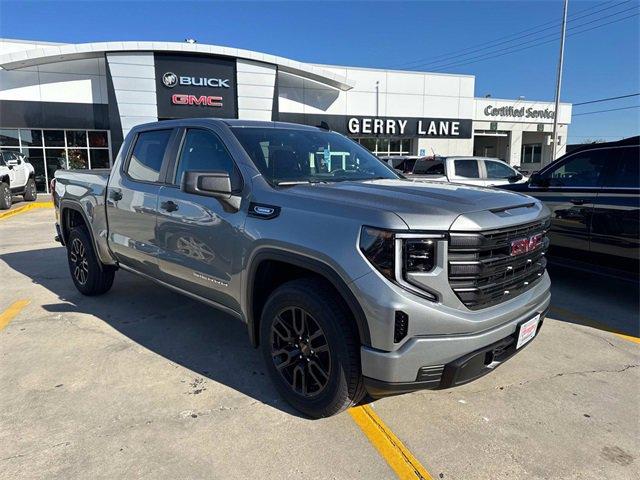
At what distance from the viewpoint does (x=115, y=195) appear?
460 centimetres

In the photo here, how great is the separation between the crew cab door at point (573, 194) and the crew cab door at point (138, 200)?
15.5 ft

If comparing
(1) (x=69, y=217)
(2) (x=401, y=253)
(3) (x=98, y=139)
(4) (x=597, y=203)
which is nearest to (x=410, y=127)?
(3) (x=98, y=139)

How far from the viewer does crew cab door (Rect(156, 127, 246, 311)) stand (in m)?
3.25

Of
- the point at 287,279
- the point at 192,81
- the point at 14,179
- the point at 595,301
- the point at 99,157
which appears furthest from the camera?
the point at 99,157

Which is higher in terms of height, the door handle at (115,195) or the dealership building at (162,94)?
the dealership building at (162,94)

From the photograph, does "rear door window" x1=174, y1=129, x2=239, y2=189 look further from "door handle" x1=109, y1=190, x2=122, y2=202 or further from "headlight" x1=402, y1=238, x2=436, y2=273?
"headlight" x1=402, y1=238, x2=436, y2=273

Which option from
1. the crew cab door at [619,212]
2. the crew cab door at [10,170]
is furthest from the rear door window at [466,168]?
the crew cab door at [10,170]

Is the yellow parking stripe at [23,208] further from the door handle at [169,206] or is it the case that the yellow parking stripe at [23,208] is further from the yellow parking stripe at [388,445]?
the yellow parking stripe at [388,445]

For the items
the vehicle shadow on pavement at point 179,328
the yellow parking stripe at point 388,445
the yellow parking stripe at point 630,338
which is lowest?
the yellow parking stripe at point 630,338

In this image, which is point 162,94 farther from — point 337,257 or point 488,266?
point 488,266

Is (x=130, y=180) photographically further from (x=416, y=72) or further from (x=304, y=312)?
(x=416, y=72)

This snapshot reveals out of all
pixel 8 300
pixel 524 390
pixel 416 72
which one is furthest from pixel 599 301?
pixel 416 72

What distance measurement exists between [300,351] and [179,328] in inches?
81.2

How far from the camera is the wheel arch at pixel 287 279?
249 cm
